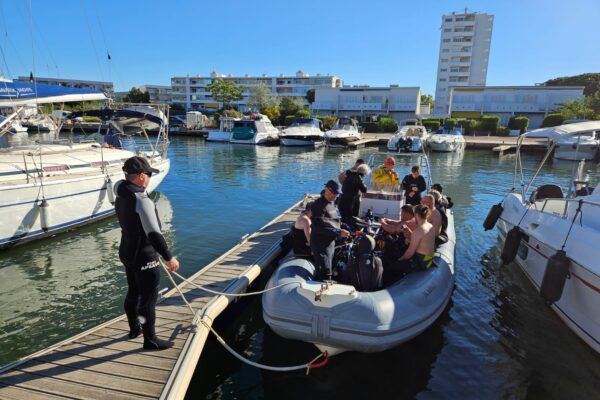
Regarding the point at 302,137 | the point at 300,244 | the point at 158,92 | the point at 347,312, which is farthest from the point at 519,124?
the point at 158,92

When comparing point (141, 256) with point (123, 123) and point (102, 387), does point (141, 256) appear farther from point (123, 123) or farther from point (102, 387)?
point (123, 123)

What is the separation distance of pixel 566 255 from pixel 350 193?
3278mm

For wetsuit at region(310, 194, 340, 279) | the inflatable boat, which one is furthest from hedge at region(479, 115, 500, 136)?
wetsuit at region(310, 194, 340, 279)

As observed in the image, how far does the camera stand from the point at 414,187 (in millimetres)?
7695

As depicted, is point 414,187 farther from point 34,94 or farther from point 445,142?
point 445,142

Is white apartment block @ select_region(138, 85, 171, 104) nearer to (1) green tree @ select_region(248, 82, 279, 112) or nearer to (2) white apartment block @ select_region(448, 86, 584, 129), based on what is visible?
(1) green tree @ select_region(248, 82, 279, 112)

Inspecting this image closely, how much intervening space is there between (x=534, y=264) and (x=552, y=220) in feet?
3.29

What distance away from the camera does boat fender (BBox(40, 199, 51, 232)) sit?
8406 mm

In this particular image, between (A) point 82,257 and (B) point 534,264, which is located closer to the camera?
(B) point 534,264

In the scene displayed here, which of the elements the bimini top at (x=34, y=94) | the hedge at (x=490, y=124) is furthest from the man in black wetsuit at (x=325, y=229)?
the hedge at (x=490, y=124)

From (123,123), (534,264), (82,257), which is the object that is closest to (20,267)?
(82,257)

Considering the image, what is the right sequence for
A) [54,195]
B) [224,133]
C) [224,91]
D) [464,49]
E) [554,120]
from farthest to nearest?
[464,49], [224,91], [554,120], [224,133], [54,195]

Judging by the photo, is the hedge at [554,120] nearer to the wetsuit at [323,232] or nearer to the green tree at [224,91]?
the green tree at [224,91]

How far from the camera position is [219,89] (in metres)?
61.2
